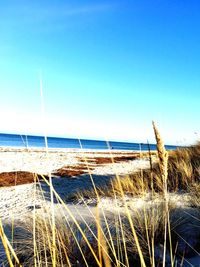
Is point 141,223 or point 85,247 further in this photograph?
point 141,223

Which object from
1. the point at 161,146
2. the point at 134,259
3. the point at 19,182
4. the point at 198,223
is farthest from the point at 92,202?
the point at 19,182

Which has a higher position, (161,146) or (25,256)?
(161,146)

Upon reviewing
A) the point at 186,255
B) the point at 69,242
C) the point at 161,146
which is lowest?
the point at 186,255

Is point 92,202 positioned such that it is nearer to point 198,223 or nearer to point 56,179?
point 198,223

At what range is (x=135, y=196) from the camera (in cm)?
549

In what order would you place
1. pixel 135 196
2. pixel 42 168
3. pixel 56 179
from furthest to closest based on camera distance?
pixel 42 168, pixel 56 179, pixel 135 196

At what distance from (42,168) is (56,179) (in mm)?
3900

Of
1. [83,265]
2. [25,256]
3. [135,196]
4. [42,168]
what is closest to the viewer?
[83,265]

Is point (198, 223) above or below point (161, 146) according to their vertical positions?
below

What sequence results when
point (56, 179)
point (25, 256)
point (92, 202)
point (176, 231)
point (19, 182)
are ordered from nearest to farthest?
point (25, 256), point (176, 231), point (92, 202), point (19, 182), point (56, 179)

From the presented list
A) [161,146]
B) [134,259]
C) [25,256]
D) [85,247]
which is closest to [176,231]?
[134,259]

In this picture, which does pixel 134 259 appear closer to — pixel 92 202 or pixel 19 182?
pixel 92 202

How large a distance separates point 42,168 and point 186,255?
1311cm

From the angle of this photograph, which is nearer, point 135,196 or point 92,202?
point 135,196
